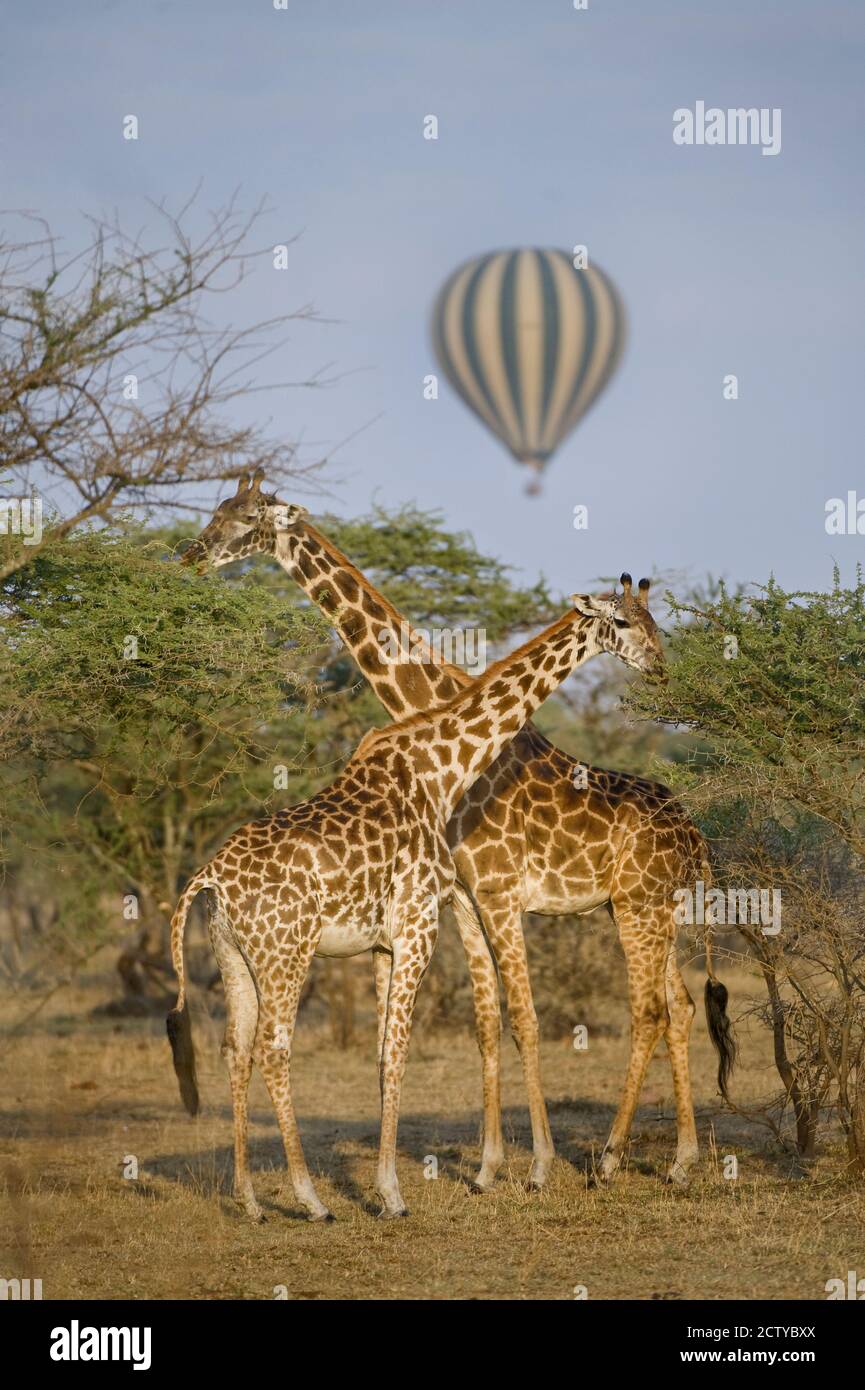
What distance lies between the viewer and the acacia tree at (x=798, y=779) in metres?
8.91

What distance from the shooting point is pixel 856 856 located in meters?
9.53

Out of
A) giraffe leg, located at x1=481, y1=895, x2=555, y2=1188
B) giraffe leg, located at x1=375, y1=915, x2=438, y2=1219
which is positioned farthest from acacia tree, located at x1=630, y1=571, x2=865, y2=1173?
giraffe leg, located at x1=375, y1=915, x2=438, y2=1219

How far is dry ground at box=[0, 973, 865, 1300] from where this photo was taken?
7516 mm

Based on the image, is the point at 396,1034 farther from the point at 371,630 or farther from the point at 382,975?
the point at 371,630

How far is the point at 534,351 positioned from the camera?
26531 mm

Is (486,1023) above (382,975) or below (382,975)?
below

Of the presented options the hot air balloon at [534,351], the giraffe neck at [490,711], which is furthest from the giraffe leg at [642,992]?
the hot air balloon at [534,351]

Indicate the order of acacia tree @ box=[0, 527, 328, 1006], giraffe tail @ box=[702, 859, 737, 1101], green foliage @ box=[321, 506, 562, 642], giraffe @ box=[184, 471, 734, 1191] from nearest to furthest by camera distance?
acacia tree @ box=[0, 527, 328, 1006] → giraffe @ box=[184, 471, 734, 1191] → giraffe tail @ box=[702, 859, 737, 1101] → green foliage @ box=[321, 506, 562, 642]

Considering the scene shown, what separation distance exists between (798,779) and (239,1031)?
335 centimetres

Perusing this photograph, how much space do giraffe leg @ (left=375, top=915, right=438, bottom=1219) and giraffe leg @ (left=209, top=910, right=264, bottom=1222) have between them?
2.39 feet

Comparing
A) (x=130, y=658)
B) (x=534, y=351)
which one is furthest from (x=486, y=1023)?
(x=534, y=351)

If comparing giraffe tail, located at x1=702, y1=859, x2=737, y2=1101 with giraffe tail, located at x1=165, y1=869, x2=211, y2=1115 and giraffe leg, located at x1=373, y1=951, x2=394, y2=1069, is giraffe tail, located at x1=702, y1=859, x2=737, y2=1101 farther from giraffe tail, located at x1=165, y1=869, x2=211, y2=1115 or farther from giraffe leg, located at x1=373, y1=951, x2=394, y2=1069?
giraffe tail, located at x1=165, y1=869, x2=211, y2=1115

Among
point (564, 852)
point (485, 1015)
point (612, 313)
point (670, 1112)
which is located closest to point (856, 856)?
point (564, 852)

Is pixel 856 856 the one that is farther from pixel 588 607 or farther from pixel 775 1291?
pixel 775 1291
